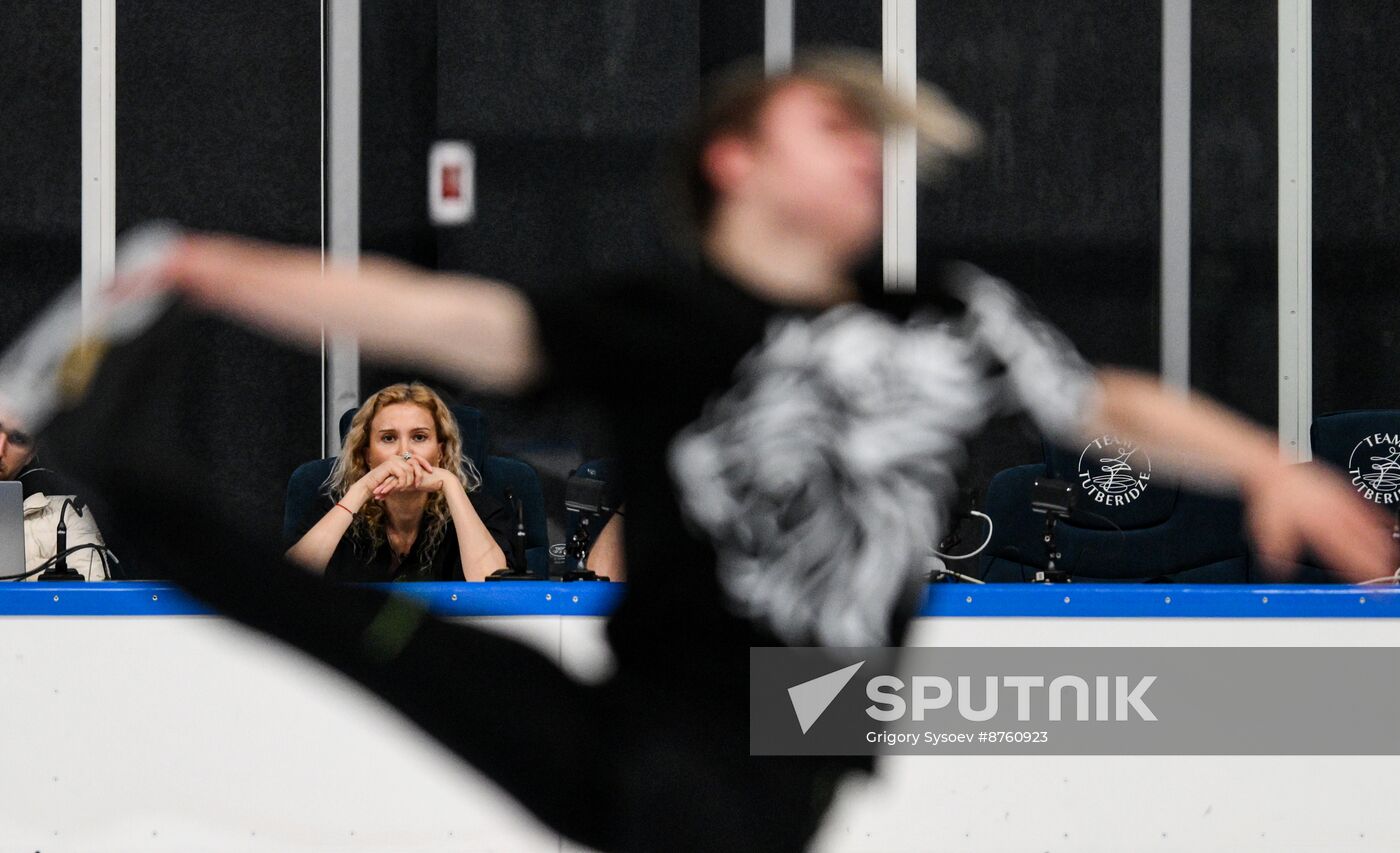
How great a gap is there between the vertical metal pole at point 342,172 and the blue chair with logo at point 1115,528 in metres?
2.36

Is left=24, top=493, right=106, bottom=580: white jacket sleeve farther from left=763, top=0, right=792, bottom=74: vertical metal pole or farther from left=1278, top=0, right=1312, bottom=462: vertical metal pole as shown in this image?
left=1278, top=0, right=1312, bottom=462: vertical metal pole

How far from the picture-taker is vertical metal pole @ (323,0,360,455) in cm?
493

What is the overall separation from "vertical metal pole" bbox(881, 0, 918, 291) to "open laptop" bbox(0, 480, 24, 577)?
305 cm

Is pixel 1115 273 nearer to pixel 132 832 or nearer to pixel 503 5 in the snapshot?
pixel 503 5

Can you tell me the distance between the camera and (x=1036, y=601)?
2256 millimetres

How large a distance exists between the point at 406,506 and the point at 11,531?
0.75 metres

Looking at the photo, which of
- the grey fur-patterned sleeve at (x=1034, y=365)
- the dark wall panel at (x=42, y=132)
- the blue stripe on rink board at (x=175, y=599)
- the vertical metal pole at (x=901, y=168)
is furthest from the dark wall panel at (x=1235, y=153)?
the grey fur-patterned sleeve at (x=1034, y=365)

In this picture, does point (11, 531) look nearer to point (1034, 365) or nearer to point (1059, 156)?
point (1034, 365)

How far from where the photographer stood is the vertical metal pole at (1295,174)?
16.5 feet

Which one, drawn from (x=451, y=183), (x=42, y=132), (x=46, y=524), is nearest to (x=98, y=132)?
(x=42, y=132)

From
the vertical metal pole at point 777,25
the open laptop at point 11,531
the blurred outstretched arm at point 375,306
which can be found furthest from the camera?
the vertical metal pole at point 777,25

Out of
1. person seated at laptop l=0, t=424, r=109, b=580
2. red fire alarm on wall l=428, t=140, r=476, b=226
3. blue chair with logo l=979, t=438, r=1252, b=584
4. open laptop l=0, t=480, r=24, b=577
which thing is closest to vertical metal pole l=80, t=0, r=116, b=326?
red fire alarm on wall l=428, t=140, r=476, b=226

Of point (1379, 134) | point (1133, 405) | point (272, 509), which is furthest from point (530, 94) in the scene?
point (1133, 405)

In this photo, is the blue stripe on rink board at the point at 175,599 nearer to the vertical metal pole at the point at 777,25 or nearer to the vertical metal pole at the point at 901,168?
the vertical metal pole at the point at 901,168
